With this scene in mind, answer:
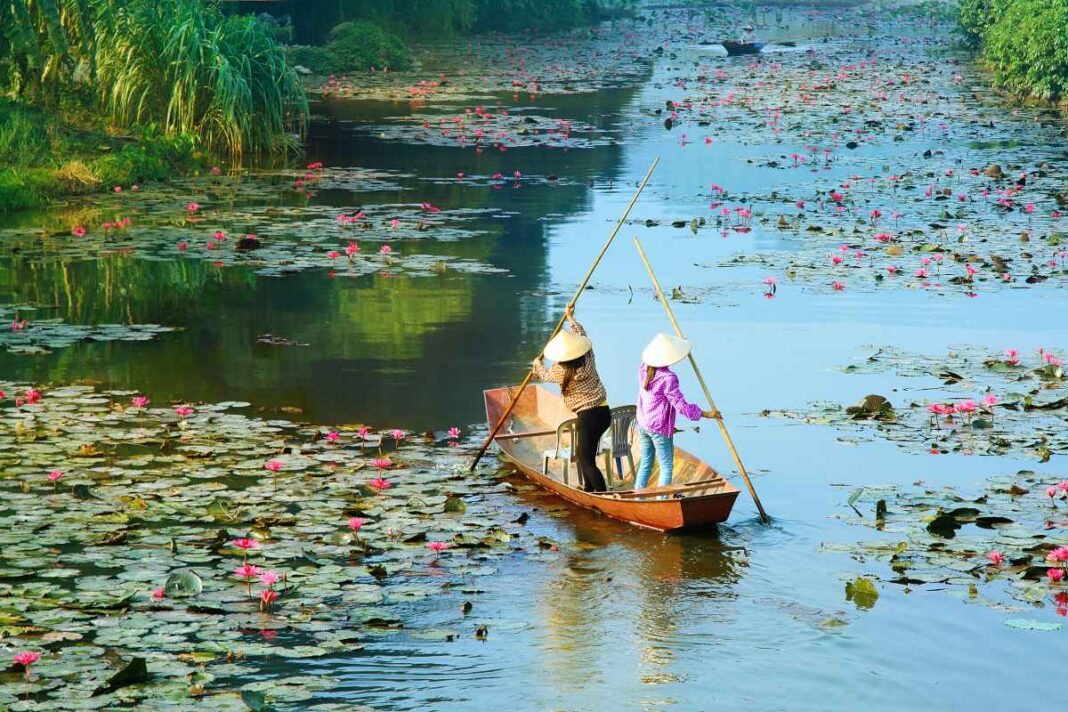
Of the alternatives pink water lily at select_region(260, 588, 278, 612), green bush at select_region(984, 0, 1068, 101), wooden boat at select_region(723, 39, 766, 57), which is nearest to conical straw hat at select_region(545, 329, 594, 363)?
pink water lily at select_region(260, 588, 278, 612)

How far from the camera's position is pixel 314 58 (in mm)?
45188

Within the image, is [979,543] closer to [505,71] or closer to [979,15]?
[505,71]

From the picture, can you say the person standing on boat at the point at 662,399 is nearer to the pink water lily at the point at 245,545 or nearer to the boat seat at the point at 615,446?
the boat seat at the point at 615,446

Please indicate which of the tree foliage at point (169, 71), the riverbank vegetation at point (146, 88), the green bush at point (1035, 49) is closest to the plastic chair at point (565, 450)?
the riverbank vegetation at point (146, 88)

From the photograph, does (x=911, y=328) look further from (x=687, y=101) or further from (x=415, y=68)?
(x=415, y=68)

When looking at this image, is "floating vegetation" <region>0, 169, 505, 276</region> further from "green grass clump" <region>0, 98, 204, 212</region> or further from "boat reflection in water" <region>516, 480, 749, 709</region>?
"boat reflection in water" <region>516, 480, 749, 709</region>

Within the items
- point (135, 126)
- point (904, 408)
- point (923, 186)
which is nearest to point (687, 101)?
point (923, 186)

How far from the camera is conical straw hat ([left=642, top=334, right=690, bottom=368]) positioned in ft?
33.8

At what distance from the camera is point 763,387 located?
13.5 m

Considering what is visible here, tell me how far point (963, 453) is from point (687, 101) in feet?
97.0

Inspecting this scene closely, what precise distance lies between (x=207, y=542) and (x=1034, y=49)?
29620mm

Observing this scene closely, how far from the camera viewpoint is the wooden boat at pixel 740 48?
2202 inches

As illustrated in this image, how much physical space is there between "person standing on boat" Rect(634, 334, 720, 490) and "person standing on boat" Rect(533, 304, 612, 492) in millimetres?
425

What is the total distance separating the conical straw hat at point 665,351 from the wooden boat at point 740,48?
46998 millimetres
